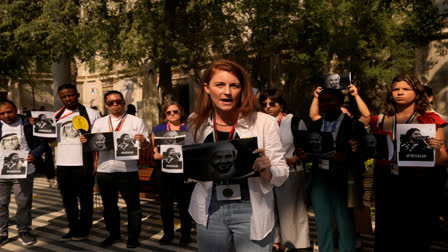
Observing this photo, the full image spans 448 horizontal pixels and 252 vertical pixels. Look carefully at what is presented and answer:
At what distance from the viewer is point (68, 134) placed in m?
6.27

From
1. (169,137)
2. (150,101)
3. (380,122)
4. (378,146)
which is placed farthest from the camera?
(150,101)

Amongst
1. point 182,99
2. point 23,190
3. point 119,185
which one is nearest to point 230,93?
point 119,185

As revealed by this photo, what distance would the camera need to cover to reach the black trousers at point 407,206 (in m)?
4.07

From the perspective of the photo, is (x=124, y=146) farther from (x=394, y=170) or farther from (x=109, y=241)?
(x=394, y=170)

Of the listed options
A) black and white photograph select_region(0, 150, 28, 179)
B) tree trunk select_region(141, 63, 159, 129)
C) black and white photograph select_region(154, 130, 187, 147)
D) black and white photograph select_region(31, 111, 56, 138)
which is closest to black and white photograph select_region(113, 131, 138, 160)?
black and white photograph select_region(154, 130, 187, 147)

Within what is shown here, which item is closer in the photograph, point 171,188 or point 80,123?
point 80,123

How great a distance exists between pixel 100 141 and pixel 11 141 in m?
1.55

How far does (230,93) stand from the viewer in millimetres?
2812

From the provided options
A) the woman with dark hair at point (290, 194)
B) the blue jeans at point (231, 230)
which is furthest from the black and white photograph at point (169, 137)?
the blue jeans at point (231, 230)

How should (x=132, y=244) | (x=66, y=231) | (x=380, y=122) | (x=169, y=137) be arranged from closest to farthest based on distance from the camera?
1. (x=380, y=122)
2. (x=169, y=137)
3. (x=132, y=244)
4. (x=66, y=231)

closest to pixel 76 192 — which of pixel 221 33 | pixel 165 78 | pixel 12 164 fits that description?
pixel 12 164

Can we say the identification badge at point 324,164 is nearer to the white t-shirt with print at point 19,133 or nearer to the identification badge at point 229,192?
the identification badge at point 229,192

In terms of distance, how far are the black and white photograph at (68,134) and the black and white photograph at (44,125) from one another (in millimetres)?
109

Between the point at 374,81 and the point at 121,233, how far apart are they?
536 inches
